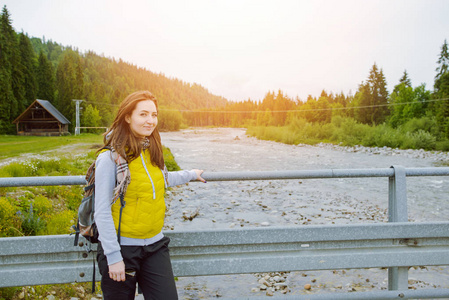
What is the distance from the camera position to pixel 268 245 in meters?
2.60

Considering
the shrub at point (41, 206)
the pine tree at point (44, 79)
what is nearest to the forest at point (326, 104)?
the pine tree at point (44, 79)

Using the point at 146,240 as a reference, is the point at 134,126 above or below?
above

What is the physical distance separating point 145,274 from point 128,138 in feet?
2.94

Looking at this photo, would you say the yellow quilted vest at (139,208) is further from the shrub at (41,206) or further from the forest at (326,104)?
the forest at (326,104)

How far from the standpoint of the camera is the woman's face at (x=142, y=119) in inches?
93.3

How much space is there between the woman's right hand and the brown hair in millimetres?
646

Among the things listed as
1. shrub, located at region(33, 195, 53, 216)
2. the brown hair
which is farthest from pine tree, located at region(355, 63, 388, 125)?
the brown hair

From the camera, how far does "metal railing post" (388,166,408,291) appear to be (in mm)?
2684

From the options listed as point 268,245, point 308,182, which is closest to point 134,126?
point 268,245

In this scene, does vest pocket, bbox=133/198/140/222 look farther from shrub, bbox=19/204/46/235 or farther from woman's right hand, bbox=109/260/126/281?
shrub, bbox=19/204/46/235

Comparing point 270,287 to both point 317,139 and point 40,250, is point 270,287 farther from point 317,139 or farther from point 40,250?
point 317,139

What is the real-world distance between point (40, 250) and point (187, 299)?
9.94 feet

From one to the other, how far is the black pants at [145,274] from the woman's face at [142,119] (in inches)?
29.2

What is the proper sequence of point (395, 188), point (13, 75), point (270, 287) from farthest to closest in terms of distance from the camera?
point (13, 75) → point (270, 287) → point (395, 188)
